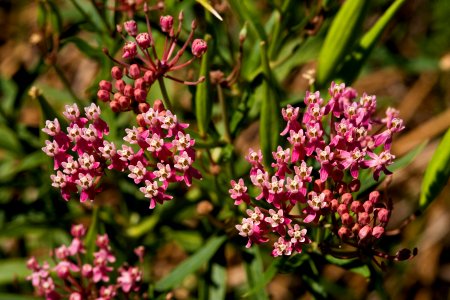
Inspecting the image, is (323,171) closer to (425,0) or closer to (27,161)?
(27,161)

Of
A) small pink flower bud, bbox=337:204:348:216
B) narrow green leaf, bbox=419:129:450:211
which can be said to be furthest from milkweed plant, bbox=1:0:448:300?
narrow green leaf, bbox=419:129:450:211

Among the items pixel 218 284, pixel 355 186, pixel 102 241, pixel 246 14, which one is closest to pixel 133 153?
pixel 102 241

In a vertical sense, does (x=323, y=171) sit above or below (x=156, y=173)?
below

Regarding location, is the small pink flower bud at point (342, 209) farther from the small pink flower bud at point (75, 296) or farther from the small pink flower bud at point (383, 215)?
the small pink flower bud at point (75, 296)

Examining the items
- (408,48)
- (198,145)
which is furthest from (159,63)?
(408,48)

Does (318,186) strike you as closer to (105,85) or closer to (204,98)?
(204,98)

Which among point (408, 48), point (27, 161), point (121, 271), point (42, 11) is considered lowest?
point (121, 271)
